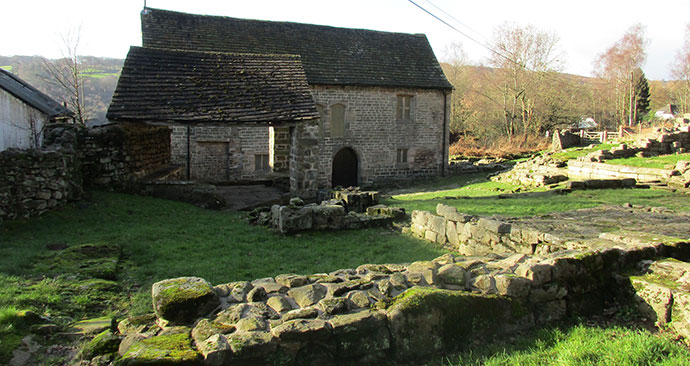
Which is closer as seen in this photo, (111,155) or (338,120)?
(111,155)

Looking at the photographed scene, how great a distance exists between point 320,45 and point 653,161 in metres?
17.3

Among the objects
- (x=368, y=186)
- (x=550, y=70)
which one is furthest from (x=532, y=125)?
(x=368, y=186)

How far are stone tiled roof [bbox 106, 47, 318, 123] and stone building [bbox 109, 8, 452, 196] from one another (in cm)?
415

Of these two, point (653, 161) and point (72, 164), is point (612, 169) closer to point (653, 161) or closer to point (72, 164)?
point (653, 161)

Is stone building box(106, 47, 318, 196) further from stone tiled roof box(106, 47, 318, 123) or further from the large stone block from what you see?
the large stone block

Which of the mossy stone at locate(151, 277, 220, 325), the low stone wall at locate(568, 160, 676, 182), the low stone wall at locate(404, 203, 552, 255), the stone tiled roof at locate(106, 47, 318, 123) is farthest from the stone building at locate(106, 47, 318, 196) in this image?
the low stone wall at locate(568, 160, 676, 182)

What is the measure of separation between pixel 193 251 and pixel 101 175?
7113 millimetres

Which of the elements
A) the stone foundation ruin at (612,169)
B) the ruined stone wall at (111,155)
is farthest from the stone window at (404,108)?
the ruined stone wall at (111,155)

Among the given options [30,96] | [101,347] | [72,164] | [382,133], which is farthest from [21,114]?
[101,347]

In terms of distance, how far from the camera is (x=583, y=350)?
158 inches

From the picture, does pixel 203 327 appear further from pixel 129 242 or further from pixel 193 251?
pixel 129 242

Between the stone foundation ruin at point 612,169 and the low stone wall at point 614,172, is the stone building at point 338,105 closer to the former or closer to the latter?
the stone foundation ruin at point 612,169

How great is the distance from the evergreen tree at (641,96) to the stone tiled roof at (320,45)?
123 ft

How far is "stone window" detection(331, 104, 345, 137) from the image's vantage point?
24.1 meters
